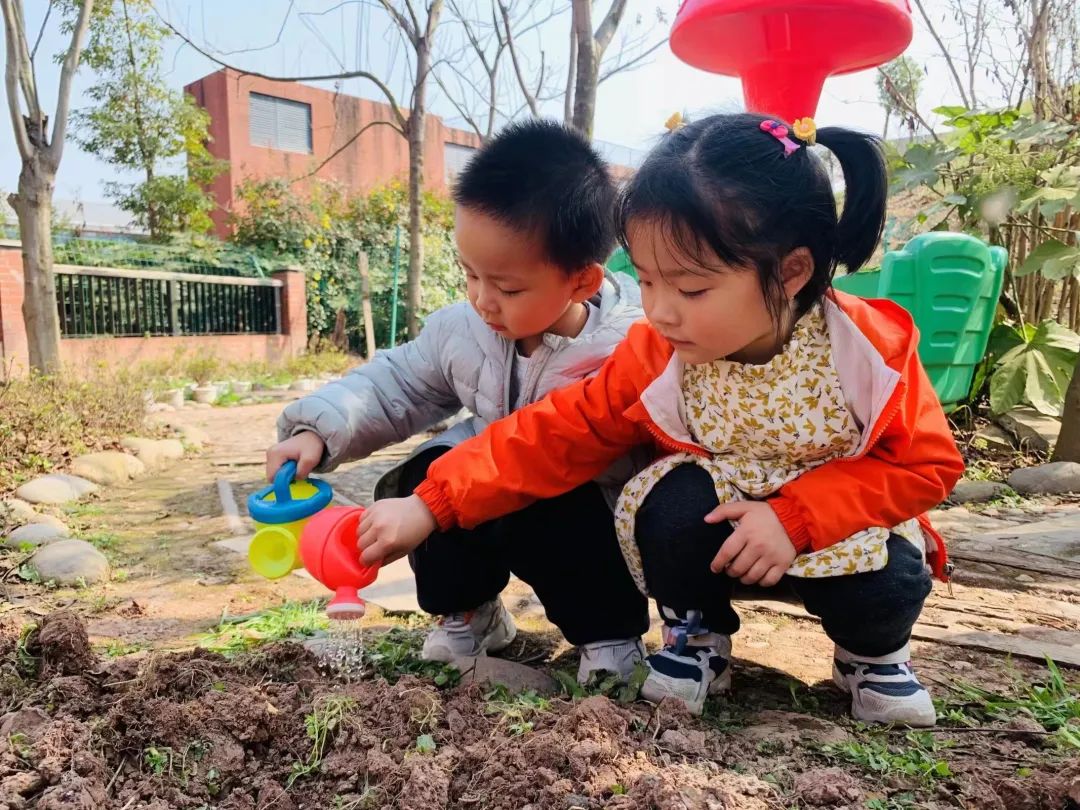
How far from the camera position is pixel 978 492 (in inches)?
137

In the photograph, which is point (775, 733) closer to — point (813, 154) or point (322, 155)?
point (813, 154)

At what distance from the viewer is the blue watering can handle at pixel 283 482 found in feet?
5.09

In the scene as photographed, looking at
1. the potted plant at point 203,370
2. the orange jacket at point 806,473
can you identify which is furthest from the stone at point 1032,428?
the potted plant at point 203,370

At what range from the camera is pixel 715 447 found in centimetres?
150

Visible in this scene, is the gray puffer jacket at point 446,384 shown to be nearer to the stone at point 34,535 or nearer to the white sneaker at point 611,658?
the white sneaker at point 611,658

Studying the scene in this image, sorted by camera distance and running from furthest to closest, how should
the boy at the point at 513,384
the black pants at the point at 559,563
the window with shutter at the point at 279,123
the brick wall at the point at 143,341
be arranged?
1. the window with shutter at the point at 279,123
2. the brick wall at the point at 143,341
3. the black pants at the point at 559,563
4. the boy at the point at 513,384

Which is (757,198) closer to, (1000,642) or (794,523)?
(794,523)

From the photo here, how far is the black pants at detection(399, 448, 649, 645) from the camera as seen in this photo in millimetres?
1645

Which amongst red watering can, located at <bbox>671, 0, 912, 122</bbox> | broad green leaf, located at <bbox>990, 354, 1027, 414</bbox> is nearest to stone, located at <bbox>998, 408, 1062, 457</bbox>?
broad green leaf, located at <bbox>990, 354, 1027, 414</bbox>

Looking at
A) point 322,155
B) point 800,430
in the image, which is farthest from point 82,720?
point 322,155

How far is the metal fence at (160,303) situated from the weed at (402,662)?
377 inches

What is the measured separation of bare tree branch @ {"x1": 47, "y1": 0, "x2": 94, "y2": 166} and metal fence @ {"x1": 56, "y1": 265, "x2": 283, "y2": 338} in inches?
166

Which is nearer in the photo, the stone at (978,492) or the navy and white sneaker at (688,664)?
the navy and white sneaker at (688,664)

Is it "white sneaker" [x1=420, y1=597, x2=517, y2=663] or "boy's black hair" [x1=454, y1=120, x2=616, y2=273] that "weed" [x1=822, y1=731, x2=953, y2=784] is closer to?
"white sneaker" [x1=420, y1=597, x2=517, y2=663]
